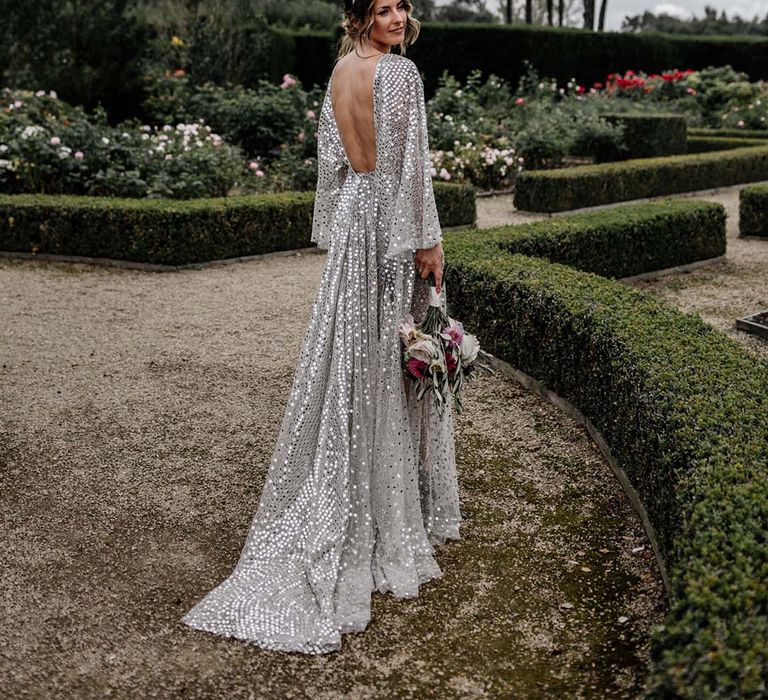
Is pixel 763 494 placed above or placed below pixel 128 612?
above

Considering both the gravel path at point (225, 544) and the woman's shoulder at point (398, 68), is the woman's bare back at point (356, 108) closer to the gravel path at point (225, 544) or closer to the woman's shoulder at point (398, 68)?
the woman's shoulder at point (398, 68)

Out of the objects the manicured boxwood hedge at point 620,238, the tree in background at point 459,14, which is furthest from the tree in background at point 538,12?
the manicured boxwood hedge at point 620,238

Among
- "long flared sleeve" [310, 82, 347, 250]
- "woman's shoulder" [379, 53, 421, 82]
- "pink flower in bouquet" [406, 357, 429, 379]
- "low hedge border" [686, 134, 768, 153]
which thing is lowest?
"pink flower in bouquet" [406, 357, 429, 379]

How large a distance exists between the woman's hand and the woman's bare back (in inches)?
13.1

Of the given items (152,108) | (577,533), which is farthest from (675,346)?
(152,108)

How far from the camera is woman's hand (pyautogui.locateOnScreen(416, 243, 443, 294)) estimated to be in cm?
312

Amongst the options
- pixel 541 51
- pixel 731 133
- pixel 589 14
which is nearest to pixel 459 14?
pixel 589 14

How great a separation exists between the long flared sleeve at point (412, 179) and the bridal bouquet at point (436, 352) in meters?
0.20

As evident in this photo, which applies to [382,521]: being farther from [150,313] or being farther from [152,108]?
[152,108]

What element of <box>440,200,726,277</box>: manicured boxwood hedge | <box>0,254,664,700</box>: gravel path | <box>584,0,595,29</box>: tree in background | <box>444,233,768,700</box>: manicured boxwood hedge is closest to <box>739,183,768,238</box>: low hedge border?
<box>440,200,726,277</box>: manicured boxwood hedge

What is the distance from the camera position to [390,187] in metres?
Answer: 3.05

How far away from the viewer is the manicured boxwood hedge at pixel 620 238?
652cm

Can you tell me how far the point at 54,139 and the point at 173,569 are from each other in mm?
6970

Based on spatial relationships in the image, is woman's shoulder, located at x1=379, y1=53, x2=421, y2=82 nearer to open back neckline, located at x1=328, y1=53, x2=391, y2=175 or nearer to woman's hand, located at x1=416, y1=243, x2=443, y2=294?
open back neckline, located at x1=328, y1=53, x2=391, y2=175
